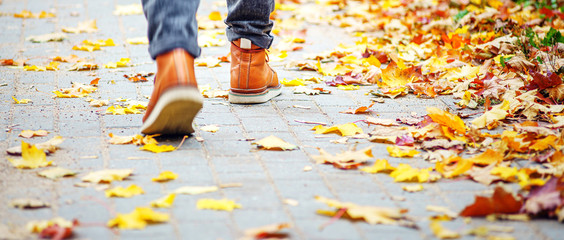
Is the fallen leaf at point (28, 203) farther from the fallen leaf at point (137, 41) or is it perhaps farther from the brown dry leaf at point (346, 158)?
the fallen leaf at point (137, 41)

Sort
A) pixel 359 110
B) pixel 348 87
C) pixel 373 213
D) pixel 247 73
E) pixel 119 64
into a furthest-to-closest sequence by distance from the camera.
→ pixel 119 64, pixel 348 87, pixel 247 73, pixel 359 110, pixel 373 213

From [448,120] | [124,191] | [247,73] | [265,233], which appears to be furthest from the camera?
[247,73]

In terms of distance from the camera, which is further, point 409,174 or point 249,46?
point 249,46

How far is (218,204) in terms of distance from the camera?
1905 mm

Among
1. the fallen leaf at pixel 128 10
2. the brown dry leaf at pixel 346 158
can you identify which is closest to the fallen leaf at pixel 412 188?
the brown dry leaf at pixel 346 158

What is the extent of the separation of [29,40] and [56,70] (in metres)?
0.87

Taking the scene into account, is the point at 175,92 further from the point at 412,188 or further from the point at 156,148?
the point at 412,188

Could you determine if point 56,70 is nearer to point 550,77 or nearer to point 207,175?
point 207,175

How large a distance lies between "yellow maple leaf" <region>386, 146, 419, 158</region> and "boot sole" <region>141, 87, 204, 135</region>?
2.46 ft

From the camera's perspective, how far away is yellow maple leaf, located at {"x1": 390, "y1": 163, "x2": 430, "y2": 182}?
213 cm

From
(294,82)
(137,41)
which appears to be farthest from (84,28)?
(294,82)

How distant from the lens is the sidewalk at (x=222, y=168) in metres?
1.79

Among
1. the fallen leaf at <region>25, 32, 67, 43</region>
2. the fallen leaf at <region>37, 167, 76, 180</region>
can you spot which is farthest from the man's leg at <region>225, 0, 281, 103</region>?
the fallen leaf at <region>25, 32, 67, 43</region>

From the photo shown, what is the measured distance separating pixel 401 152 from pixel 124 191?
1.05 meters
